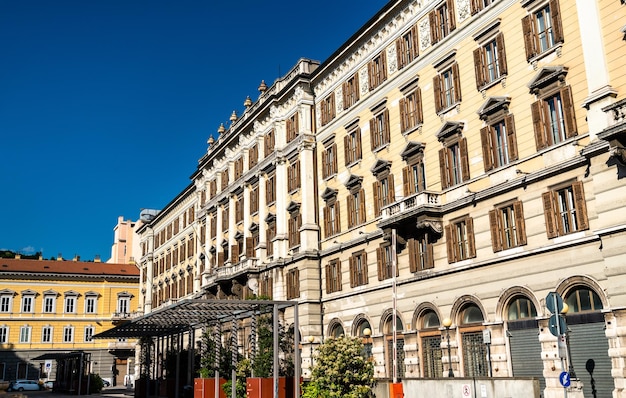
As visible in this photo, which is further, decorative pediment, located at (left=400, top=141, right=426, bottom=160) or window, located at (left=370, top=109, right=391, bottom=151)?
window, located at (left=370, top=109, right=391, bottom=151)

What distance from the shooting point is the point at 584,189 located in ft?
81.0

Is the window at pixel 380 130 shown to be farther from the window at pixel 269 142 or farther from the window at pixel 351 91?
the window at pixel 269 142

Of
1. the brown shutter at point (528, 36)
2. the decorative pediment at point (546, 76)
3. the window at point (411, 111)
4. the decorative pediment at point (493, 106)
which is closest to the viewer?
the decorative pediment at point (546, 76)

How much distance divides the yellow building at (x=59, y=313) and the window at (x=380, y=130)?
189 feet

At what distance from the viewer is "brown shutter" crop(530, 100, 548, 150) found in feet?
87.6

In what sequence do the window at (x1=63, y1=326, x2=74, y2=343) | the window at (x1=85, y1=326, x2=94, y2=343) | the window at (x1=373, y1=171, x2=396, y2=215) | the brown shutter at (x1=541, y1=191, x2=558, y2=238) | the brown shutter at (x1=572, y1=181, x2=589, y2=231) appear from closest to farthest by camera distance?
the brown shutter at (x1=572, y1=181, x2=589, y2=231)
the brown shutter at (x1=541, y1=191, x2=558, y2=238)
the window at (x1=373, y1=171, x2=396, y2=215)
the window at (x1=63, y1=326, x2=74, y2=343)
the window at (x1=85, y1=326, x2=94, y2=343)

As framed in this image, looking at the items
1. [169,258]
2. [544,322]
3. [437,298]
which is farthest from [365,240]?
[169,258]

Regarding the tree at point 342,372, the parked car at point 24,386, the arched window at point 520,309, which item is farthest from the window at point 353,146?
the parked car at point 24,386

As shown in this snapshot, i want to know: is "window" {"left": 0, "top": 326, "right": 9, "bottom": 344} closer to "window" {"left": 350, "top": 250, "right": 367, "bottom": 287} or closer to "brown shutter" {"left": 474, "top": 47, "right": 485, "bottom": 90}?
"window" {"left": 350, "top": 250, "right": 367, "bottom": 287}

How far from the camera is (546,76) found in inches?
1050

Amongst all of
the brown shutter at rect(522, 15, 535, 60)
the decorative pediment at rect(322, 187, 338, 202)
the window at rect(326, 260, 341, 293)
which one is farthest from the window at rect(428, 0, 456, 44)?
the window at rect(326, 260, 341, 293)

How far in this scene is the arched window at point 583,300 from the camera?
24.2 m

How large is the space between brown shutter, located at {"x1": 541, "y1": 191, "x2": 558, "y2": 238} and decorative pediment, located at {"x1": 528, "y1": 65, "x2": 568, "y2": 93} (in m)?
4.43

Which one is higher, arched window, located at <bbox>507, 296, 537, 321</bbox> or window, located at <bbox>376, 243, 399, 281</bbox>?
window, located at <bbox>376, 243, 399, 281</bbox>
